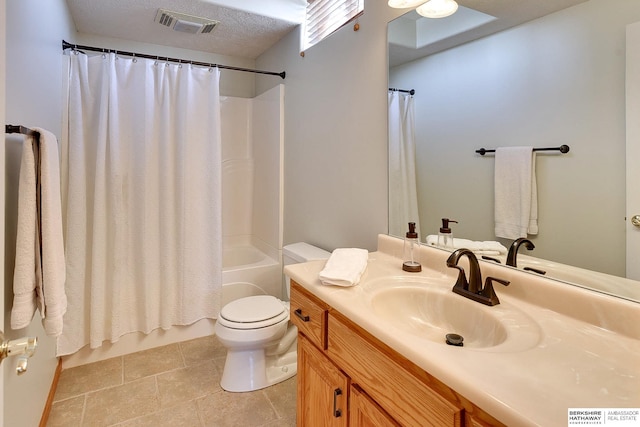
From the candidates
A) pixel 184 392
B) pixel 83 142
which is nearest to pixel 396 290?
pixel 184 392

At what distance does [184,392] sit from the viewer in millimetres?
1928

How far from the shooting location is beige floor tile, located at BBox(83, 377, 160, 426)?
1725mm

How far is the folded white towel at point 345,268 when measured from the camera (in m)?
1.19

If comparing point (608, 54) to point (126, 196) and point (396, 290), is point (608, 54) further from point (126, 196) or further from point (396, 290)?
point (126, 196)

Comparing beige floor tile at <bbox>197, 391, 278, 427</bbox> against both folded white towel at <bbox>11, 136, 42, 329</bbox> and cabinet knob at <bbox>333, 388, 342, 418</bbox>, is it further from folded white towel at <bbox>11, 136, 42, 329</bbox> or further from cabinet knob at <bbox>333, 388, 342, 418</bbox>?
folded white towel at <bbox>11, 136, 42, 329</bbox>

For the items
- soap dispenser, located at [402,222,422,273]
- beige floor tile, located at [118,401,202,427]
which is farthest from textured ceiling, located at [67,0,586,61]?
beige floor tile, located at [118,401,202,427]

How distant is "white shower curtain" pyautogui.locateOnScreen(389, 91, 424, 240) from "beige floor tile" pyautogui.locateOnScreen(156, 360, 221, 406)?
1412 millimetres

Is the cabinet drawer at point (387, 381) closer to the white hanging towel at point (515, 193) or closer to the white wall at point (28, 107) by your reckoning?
the white hanging towel at point (515, 193)

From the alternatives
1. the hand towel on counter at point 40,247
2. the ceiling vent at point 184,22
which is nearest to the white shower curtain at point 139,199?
the ceiling vent at point 184,22

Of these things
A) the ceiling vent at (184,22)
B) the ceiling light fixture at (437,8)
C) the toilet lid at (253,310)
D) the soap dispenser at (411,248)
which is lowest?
the toilet lid at (253,310)

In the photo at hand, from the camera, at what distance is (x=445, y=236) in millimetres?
1466

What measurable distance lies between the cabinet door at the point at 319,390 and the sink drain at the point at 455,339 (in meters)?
0.34

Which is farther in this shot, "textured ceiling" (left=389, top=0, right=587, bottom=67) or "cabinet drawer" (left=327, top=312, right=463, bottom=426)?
"textured ceiling" (left=389, top=0, right=587, bottom=67)

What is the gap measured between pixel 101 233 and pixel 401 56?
2118 millimetres
